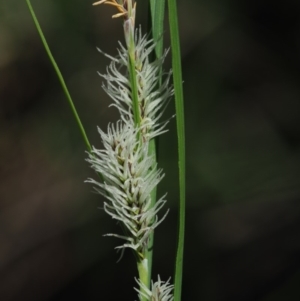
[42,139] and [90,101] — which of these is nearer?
[90,101]

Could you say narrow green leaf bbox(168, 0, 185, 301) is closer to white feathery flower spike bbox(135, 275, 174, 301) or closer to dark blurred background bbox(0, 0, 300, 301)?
white feathery flower spike bbox(135, 275, 174, 301)

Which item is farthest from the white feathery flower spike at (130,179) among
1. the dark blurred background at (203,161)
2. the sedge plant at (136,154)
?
the dark blurred background at (203,161)

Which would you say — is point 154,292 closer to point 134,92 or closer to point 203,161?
point 134,92

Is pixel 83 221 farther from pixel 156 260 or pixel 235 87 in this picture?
pixel 235 87

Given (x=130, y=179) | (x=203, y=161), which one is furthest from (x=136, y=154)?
(x=203, y=161)

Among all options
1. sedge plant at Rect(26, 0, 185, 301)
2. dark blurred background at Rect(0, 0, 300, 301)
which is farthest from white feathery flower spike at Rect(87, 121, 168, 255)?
dark blurred background at Rect(0, 0, 300, 301)

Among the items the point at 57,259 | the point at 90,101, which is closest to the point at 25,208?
the point at 57,259
